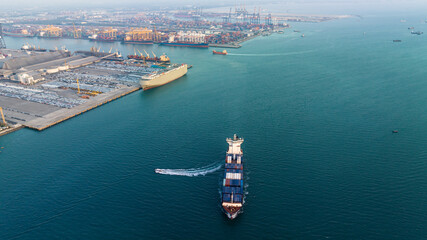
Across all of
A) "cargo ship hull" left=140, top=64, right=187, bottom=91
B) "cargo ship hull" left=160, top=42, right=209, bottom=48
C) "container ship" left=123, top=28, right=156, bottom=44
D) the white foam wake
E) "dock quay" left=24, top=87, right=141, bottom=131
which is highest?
"container ship" left=123, top=28, right=156, bottom=44

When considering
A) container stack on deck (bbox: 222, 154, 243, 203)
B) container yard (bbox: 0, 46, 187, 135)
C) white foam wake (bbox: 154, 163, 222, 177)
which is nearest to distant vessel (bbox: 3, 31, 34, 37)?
container yard (bbox: 0, 46, 187, 135)

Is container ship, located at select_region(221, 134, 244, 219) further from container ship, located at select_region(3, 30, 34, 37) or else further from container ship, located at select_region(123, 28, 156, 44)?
container ship, located at select_region(3, 30, 34, 37)

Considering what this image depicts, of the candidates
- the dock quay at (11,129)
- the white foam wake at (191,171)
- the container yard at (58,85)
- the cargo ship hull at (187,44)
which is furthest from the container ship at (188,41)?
the white foam wake at (191,171)

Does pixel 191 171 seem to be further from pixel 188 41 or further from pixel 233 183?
pixel 188 41

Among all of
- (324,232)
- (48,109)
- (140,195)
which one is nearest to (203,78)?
(48,109)

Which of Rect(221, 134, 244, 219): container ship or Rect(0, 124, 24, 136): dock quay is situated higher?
Rect(0, 124, 24, 136): dock quay
